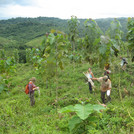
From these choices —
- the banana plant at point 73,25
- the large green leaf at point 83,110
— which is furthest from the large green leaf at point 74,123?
the banana plant at point 73,25

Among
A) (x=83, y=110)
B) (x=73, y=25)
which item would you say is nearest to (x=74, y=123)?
(x=83, y=110)

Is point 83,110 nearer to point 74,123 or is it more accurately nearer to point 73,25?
point 74,123

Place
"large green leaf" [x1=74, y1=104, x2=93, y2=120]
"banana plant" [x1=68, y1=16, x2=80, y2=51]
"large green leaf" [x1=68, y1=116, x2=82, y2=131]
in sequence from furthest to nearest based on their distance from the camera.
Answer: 1. "banana plant" [x1=68, y1=16, x2=80, y2=51]
2. "large green leaf" [x1=68, y1=116, x2=82, y2=131]
3. "large green leaf" [x1=74, y1=104, x2=93, y2=120]

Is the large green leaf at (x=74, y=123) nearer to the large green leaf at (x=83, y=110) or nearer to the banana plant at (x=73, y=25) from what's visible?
the large green leaf at (x=83, y=110)

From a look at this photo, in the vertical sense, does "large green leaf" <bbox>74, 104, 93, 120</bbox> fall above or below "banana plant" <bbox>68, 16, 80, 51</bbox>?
below

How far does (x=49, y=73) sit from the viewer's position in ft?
16.9

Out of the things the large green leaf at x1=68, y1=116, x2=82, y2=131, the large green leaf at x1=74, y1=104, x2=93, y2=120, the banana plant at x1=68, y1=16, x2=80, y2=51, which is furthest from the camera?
the banana plant at x1=68, y1=16, x2=80, y2=51

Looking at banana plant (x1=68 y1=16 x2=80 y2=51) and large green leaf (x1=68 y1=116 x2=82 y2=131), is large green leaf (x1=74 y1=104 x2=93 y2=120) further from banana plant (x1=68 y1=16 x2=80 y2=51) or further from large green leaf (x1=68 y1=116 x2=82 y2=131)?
banana plant (x1=68 y1=16 x2=80 y2=51)

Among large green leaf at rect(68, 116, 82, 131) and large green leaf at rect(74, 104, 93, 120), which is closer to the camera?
large green leaf at rect(74, 104, 93, 120)

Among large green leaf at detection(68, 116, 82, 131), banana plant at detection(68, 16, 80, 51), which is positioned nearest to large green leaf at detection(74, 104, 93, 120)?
large green leaf at detection(68, 116, 82, 131)

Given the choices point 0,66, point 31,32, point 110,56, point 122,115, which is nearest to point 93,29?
point 110,56

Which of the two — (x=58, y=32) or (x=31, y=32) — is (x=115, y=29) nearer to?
(x=58, y=32)

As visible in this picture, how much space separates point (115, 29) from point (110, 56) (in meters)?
1.26

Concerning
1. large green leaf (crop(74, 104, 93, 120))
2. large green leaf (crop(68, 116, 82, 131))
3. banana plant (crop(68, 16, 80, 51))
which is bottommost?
large green leaf (crop(68, 116, 82, 131))
